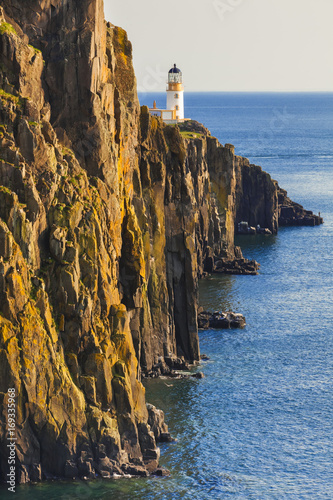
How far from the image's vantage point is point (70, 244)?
74750 mm

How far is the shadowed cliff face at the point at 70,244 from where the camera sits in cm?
6944

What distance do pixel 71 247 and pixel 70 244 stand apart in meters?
0.40

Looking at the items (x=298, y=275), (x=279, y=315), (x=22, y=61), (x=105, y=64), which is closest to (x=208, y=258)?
(x=298, y=275)

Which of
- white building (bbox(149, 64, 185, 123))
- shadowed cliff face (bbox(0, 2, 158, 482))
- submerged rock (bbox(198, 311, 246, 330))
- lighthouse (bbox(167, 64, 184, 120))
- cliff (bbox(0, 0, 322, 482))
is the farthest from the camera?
lighthouse (bbox(167, 64, 184, 120))

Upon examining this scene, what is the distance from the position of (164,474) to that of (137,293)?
21.3 meters

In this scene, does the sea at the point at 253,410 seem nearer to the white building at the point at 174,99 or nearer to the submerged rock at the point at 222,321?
the submerged rock at the point at 222,321

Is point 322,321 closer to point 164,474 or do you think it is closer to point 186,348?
point 186,348

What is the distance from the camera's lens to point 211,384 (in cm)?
9969

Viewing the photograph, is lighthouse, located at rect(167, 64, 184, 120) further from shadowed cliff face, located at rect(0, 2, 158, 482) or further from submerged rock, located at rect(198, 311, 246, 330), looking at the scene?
shadowed cliff face, located at rect(0, 2, 158, 482)

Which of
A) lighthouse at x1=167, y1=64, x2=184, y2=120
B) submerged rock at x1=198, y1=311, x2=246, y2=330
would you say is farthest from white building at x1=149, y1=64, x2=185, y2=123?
submerged rock at x1=198, y1=311, x2=246, y2=330

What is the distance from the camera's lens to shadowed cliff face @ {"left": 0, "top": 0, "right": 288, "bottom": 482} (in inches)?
2734

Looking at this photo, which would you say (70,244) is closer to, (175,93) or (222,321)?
(222,321)

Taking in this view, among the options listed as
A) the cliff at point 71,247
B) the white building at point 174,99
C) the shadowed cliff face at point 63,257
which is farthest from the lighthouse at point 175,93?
the shadowed cliff face at point 63,257

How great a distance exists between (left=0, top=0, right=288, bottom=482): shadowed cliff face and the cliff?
0.10 meters
